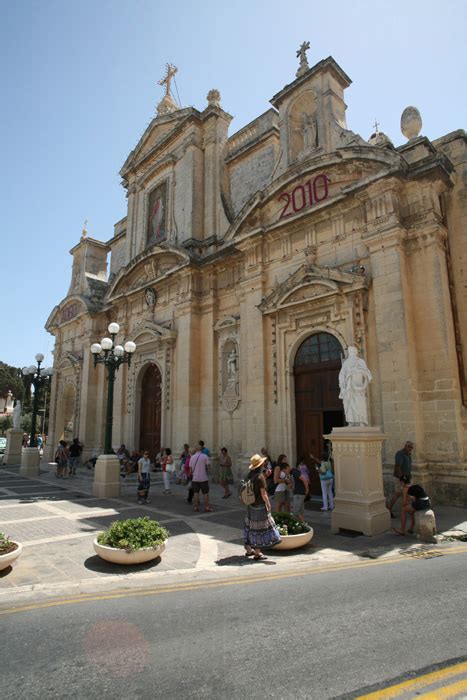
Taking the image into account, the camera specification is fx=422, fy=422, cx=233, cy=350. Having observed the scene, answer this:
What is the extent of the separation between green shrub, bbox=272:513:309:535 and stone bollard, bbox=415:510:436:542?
7.22 feet

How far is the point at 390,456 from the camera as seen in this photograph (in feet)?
36.6

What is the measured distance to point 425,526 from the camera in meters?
7.73

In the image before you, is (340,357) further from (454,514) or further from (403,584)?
(403,584)

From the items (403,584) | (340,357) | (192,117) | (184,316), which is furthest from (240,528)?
(192,117)

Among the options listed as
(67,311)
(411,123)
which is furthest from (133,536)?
(67,311)

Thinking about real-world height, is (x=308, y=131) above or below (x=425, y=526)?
above

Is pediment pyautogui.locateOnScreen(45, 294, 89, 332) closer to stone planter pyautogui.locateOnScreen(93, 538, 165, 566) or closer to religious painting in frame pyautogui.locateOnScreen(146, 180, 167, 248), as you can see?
religious painting in frame pyautogui.locateOnScreen(146, 180, 167, 248)

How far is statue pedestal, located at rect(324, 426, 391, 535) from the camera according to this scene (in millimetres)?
8336

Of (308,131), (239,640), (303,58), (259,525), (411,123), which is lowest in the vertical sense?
(239,640)

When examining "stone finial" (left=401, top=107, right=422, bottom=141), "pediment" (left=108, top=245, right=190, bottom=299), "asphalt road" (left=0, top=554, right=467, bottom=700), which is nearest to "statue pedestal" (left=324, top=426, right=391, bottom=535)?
"asphalt road" (left=0, top=554, right=467, bottom=700)

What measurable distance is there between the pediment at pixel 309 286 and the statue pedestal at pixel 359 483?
18.1 feet

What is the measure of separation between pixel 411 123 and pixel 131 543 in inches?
546

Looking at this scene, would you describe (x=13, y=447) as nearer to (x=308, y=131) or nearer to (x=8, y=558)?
(x=8, y=558)

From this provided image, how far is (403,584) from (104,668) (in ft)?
12.4
